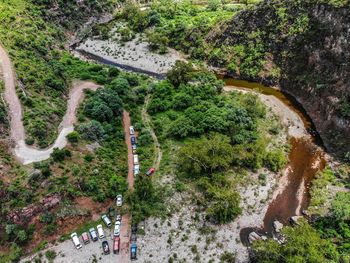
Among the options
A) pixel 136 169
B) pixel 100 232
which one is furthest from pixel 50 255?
pixel 136 169

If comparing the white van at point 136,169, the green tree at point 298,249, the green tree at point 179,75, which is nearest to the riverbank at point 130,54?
the green tree at point 179,75

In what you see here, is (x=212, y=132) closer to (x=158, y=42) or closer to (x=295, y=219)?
(x=295, y=219)

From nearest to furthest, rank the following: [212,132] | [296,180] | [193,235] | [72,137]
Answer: [193,235] < [72,137] < [296,180] < [212,132]

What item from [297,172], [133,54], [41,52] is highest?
[41,52]

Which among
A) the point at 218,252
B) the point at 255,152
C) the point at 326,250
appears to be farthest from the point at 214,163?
the point at 326,250

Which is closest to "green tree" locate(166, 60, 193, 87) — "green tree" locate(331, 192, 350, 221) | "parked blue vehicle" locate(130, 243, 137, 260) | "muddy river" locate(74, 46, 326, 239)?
"muddy river" locate(74, 46, 326, 239)

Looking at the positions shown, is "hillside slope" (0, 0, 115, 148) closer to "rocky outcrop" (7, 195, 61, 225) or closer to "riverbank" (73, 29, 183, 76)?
"riverbank" (73, 29, 183, 76)

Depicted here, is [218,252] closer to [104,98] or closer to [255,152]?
[255,152]
